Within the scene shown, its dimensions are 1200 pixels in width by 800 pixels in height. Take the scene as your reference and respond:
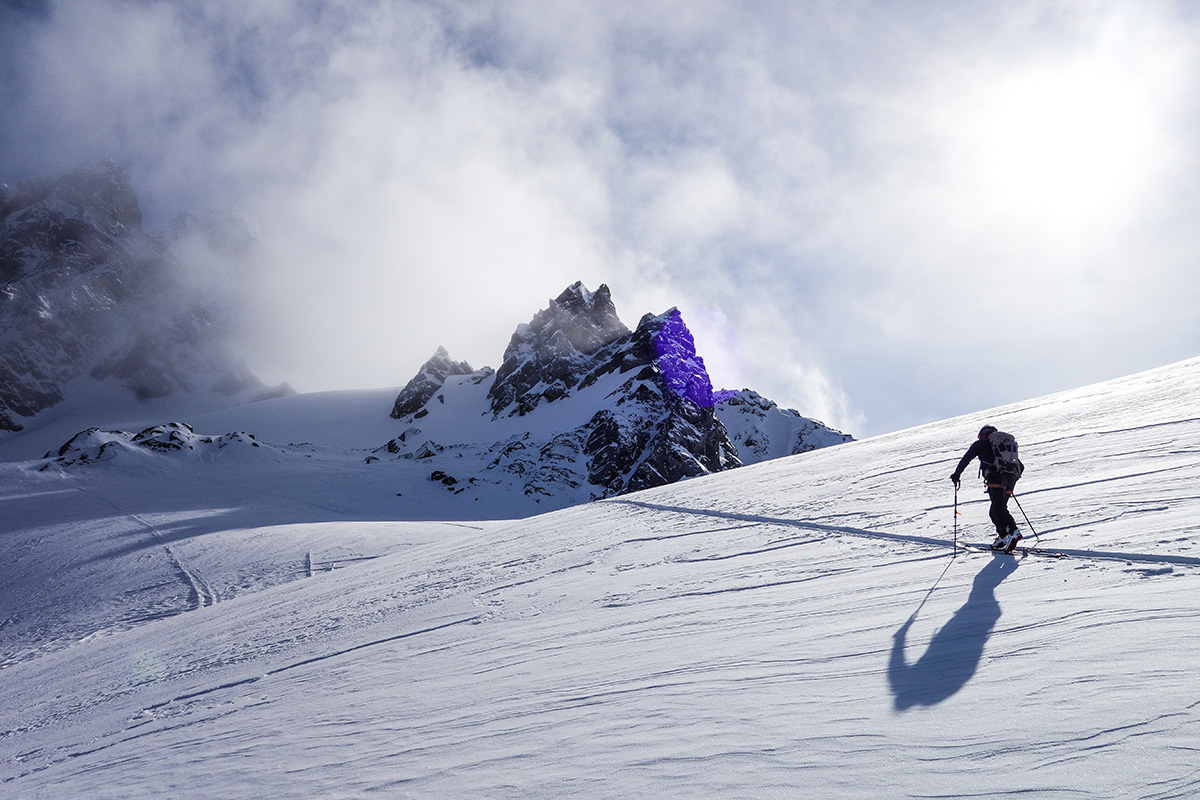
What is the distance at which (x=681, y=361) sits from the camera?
126m

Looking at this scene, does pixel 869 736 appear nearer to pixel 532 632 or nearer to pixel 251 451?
pixel 532 632

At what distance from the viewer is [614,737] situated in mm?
3592

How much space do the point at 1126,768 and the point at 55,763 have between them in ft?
27.7

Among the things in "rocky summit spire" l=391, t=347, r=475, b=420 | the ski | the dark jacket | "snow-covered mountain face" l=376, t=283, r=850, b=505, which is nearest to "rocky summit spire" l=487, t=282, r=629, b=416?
"snow-covered mountain face" l=376, t=283, r=850, b=505

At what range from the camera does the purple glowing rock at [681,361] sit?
383 ft

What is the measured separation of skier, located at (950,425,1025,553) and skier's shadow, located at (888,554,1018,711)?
1.88 meters

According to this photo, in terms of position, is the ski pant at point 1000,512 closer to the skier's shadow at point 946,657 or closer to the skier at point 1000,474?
the skier at point 1000,474

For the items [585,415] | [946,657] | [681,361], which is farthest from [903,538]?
[681,361]

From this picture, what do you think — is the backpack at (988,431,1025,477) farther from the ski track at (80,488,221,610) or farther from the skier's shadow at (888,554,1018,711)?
the ski track at (80,488,221,610)

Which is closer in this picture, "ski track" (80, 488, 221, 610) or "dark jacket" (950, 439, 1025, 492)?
"dark jacket" (950, 439, 1025, 492)

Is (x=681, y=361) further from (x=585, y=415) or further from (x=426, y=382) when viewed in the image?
(x=426, y=382)

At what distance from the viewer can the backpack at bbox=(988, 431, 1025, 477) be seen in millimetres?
7215

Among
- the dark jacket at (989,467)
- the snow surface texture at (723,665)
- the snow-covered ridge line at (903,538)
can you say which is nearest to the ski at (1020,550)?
the snow-covered ridge line at (903,538)

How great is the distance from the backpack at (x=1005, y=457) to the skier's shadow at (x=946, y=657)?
9.11 ft
